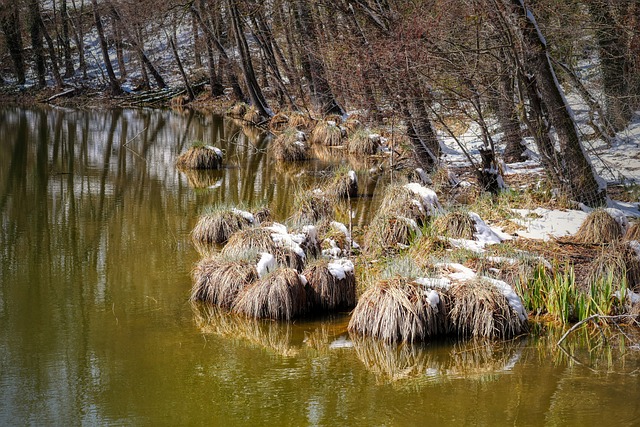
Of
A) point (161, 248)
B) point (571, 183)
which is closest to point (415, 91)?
point (571, 183)

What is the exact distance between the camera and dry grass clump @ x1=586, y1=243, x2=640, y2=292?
7.66 m

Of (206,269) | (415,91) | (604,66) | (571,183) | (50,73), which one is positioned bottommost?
(206,269)

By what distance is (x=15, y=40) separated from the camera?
4047 cm

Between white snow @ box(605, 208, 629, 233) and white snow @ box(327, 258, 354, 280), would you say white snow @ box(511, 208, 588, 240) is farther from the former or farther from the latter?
white snow @ box(327, 258, 354, 280)

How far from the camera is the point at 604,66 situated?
16.0 m

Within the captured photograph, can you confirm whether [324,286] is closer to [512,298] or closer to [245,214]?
[512,298]

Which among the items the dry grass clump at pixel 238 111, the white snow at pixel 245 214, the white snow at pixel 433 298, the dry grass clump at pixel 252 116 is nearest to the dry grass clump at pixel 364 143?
the white snow at pixel 245 214

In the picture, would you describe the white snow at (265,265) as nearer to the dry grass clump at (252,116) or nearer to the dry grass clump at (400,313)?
the dry grass clump at (400,313)

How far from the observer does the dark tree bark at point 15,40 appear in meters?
40.4

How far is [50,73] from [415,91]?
119 feet

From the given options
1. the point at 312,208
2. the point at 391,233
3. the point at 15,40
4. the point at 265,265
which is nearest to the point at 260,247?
the point at 265,265

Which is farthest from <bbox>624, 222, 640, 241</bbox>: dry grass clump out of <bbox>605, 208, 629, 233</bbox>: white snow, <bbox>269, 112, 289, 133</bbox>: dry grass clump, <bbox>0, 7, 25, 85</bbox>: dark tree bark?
<bbox>0, 7, 25, 85</bbox>: dark tree bark

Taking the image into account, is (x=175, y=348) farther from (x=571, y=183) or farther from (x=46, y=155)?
(x=46, y=155)

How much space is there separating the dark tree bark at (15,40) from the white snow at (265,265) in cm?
3694
